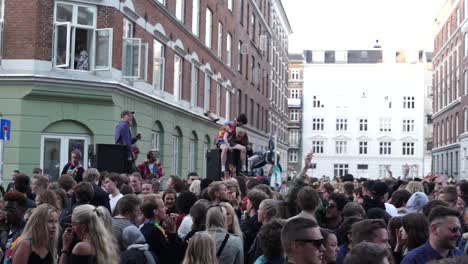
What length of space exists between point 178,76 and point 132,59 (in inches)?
279

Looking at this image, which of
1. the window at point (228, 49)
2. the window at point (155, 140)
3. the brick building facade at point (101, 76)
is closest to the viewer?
the brick building facade at point (101, 76)

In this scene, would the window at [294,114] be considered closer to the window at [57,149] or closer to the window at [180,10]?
the window at [180,10]

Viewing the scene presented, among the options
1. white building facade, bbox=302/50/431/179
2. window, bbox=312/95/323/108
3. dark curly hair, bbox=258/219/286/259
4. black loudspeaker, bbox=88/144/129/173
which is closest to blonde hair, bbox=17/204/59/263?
dark curly hair, bbox=258/219/286/259

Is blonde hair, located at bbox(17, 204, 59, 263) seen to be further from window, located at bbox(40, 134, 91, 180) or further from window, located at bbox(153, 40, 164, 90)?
window, located at bbox(153, 40, 164, 90)

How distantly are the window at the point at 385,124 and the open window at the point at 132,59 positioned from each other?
65.0m

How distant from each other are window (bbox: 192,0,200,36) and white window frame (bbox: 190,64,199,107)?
1808mm

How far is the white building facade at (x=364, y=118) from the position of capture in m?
82.4

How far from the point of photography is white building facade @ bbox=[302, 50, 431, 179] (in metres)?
82.4

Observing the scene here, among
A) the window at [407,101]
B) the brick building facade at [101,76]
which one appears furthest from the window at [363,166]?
the brick building facade at [101,76]

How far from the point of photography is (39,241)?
589cm

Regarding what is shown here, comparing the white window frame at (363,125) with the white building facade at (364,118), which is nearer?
the white building facade at (364,118)

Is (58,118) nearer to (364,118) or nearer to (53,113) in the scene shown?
(53,113)

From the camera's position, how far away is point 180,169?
28.8 meters

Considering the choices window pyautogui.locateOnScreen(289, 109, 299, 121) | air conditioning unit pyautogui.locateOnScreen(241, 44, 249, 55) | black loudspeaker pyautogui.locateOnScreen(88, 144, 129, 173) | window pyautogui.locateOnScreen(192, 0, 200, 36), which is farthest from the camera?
window pyautogui.locateOnScreen(289, 109, 299, 121)
